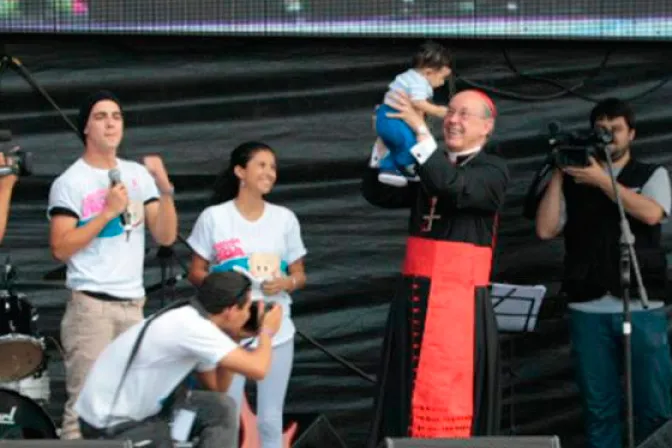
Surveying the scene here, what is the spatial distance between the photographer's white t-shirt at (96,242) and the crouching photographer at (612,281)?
1.94 meters

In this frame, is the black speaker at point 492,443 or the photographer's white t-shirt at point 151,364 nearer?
the black speaker at point 492,443

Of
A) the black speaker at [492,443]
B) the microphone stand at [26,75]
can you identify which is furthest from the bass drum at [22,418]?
the black speaker at [492,443]

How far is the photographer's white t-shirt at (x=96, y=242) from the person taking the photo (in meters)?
7.62

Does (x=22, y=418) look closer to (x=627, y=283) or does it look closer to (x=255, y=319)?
(x=255, y=319)

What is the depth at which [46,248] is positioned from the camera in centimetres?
850

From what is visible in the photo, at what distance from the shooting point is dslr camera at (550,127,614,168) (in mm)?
8016

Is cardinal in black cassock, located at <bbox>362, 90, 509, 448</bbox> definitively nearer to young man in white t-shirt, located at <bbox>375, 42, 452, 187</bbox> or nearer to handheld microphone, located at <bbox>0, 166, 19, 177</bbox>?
young man in white t-shirt, located at <bbox>375, 42, 452, 187</bbox>

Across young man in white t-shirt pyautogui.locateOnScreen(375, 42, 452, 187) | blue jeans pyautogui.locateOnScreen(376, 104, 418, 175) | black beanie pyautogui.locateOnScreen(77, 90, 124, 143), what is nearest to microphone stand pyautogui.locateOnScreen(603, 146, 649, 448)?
young man in white t-shirt pyautogui.locateOnScreen(375, 42, 452, 187)

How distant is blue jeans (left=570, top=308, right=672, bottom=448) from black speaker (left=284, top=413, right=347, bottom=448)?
1.15m

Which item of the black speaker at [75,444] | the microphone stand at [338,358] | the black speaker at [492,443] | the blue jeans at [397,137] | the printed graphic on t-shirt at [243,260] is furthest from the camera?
the microphone stand at [338,358]

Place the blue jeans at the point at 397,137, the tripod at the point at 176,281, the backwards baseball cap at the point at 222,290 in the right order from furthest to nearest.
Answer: the tripod at the point at 176,281 < the blue jeans at the point at 397,137 < the backwards baseball cap at the point at 222,290

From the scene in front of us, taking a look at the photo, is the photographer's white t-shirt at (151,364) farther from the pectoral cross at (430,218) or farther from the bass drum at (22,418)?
the bass drum at (22,418)

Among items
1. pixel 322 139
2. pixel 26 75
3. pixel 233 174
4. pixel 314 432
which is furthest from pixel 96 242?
pixel 322 139

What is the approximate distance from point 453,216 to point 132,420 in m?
1.56
